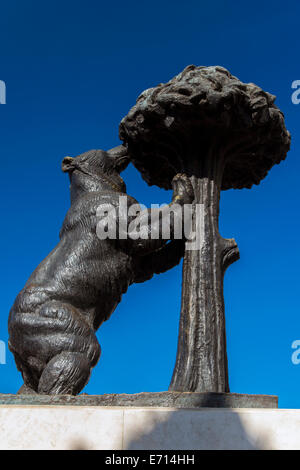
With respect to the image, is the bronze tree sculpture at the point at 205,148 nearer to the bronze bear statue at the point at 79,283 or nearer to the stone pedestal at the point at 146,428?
the bronze bear statue at the point at 79,283

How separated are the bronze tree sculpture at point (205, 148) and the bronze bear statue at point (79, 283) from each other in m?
0.41

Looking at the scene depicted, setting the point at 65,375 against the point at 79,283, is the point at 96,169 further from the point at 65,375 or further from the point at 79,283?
the point at 65,375

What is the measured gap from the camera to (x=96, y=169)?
568cm

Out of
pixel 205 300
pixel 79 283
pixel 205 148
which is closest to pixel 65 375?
pixel 79 283

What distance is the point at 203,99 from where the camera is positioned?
5227 mm

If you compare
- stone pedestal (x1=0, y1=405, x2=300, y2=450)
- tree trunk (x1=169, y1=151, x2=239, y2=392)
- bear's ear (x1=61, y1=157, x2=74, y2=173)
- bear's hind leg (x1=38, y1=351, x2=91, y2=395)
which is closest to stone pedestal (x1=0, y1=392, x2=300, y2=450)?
stone pedestal (x1=0, y1=405, x2=300, y2=450)

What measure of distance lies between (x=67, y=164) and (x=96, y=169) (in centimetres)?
40

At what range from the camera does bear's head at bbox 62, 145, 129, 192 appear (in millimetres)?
5605

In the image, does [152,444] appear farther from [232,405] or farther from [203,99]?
[203,99]

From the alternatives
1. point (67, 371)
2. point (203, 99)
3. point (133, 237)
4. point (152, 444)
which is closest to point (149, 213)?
point (133, 237)

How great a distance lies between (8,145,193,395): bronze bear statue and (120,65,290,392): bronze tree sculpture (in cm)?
41

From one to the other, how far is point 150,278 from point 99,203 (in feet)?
3.60

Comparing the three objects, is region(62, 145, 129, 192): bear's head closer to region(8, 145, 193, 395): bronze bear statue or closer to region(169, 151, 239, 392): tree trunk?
region(8, 145, 193, 395): bronze bear statue
